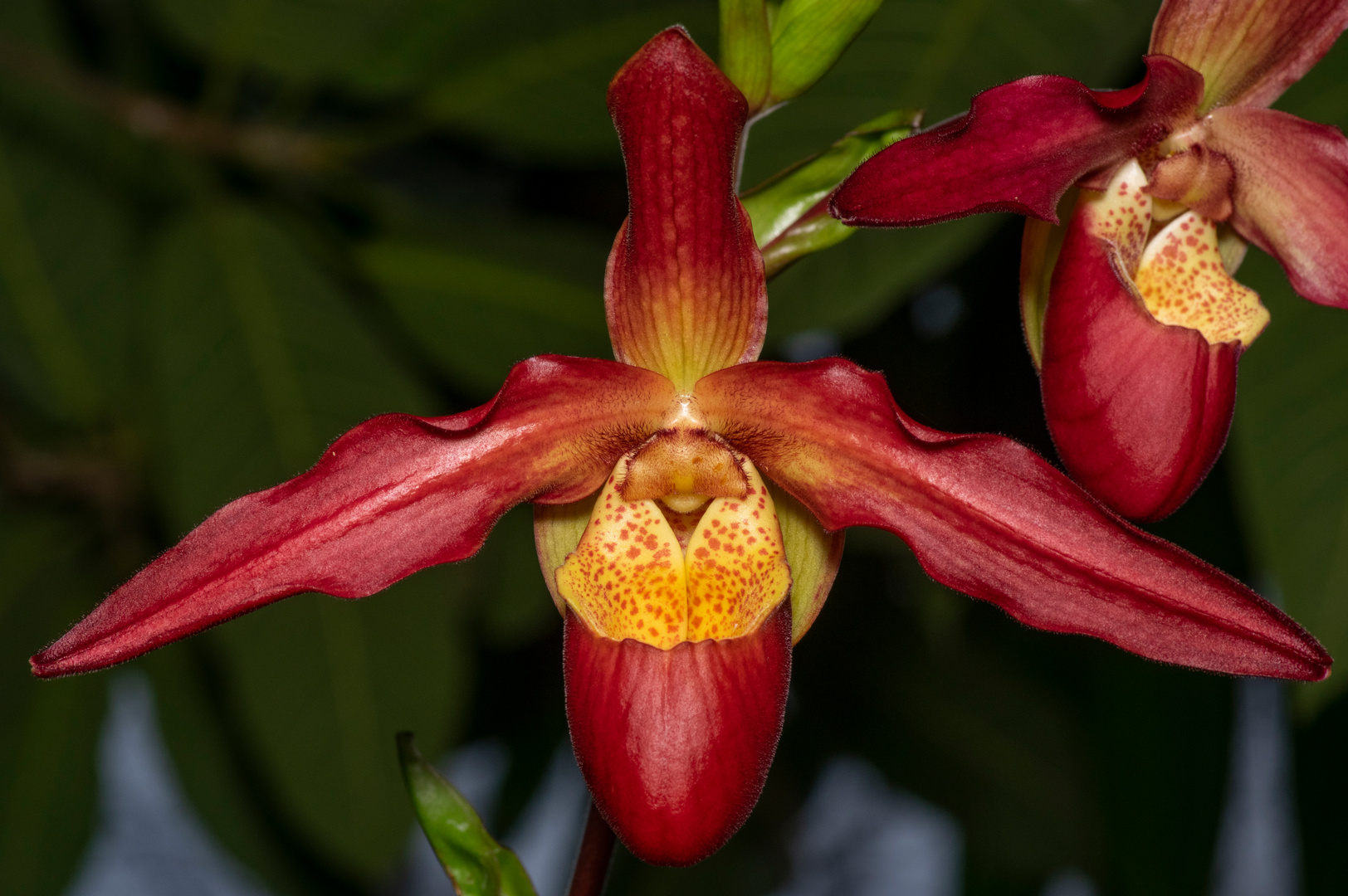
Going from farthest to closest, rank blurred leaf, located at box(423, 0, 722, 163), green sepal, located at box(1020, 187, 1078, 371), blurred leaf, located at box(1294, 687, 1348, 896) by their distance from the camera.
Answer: blurred leaf, located at box(1294, 687, 1348, 896) < blurred leaf, located at box(423, 0, 722, 163) < green sepal, located at box(1020, 187, 1078, 371)

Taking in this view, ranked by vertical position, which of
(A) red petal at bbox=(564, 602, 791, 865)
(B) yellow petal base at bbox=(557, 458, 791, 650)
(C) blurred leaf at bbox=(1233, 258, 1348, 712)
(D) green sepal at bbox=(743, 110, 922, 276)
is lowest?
(C) blurred leaf at bbox=(1233, 258, 1348, 712)

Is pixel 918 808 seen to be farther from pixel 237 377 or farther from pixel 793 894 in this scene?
pixel 237 377

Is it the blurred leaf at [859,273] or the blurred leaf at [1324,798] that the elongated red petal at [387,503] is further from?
the blurred leaf at [1324,798]

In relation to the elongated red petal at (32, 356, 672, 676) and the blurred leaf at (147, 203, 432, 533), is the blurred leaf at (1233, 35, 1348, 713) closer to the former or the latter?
the elongated red petal at (32, 356, 672, 676)

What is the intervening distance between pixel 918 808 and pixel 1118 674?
0.32 m

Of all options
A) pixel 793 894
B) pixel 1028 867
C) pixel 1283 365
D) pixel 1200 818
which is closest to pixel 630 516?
pixel 1283 365

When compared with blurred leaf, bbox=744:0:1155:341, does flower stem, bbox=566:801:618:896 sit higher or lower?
lower

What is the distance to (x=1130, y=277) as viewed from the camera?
19.3 inches

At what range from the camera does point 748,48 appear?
449 mm

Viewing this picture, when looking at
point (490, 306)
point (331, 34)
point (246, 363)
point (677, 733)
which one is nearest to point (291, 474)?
point (246, 363)

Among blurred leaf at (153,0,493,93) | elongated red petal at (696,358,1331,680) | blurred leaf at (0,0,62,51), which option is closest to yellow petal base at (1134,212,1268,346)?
elongated red petal at (696,358,1331,680)

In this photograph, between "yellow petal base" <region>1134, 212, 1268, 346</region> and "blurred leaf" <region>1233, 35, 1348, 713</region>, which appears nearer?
"yellow petal base" <region>1134, 212, 1268, 346</region>

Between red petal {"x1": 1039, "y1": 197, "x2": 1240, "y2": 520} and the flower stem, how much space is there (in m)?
0.24

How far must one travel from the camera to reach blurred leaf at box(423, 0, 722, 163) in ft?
3.22
